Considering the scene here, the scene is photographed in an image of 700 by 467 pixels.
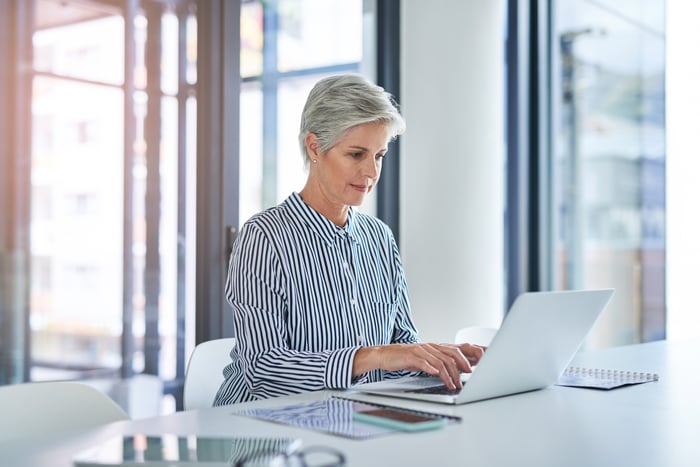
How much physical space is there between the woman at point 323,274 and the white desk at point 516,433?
186mm

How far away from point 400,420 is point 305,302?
0.68 m

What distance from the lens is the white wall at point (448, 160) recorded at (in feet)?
13.8

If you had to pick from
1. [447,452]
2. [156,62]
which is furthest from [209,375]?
[156,62]

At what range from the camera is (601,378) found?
1858 millimetres

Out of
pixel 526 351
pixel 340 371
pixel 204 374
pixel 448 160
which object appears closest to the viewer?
pixel 526 351

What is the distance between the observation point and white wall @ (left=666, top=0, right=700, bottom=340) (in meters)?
4.60

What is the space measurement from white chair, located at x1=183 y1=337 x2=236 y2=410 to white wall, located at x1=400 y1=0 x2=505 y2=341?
2.08 m

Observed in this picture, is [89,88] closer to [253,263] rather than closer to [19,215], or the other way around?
[19,215]

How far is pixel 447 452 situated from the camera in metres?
1.13

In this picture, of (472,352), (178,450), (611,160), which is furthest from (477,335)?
(611,160)

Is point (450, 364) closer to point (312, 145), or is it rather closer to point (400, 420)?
point (400, 420)

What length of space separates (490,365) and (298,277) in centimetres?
60

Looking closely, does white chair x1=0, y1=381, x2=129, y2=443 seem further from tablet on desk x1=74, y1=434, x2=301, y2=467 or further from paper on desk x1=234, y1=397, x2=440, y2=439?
tablet on desk x1=74, y1=434, x2=301, y2=467

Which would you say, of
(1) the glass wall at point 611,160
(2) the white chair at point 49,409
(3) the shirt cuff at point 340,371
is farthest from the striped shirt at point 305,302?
(1) the glass wall at point 611,160
